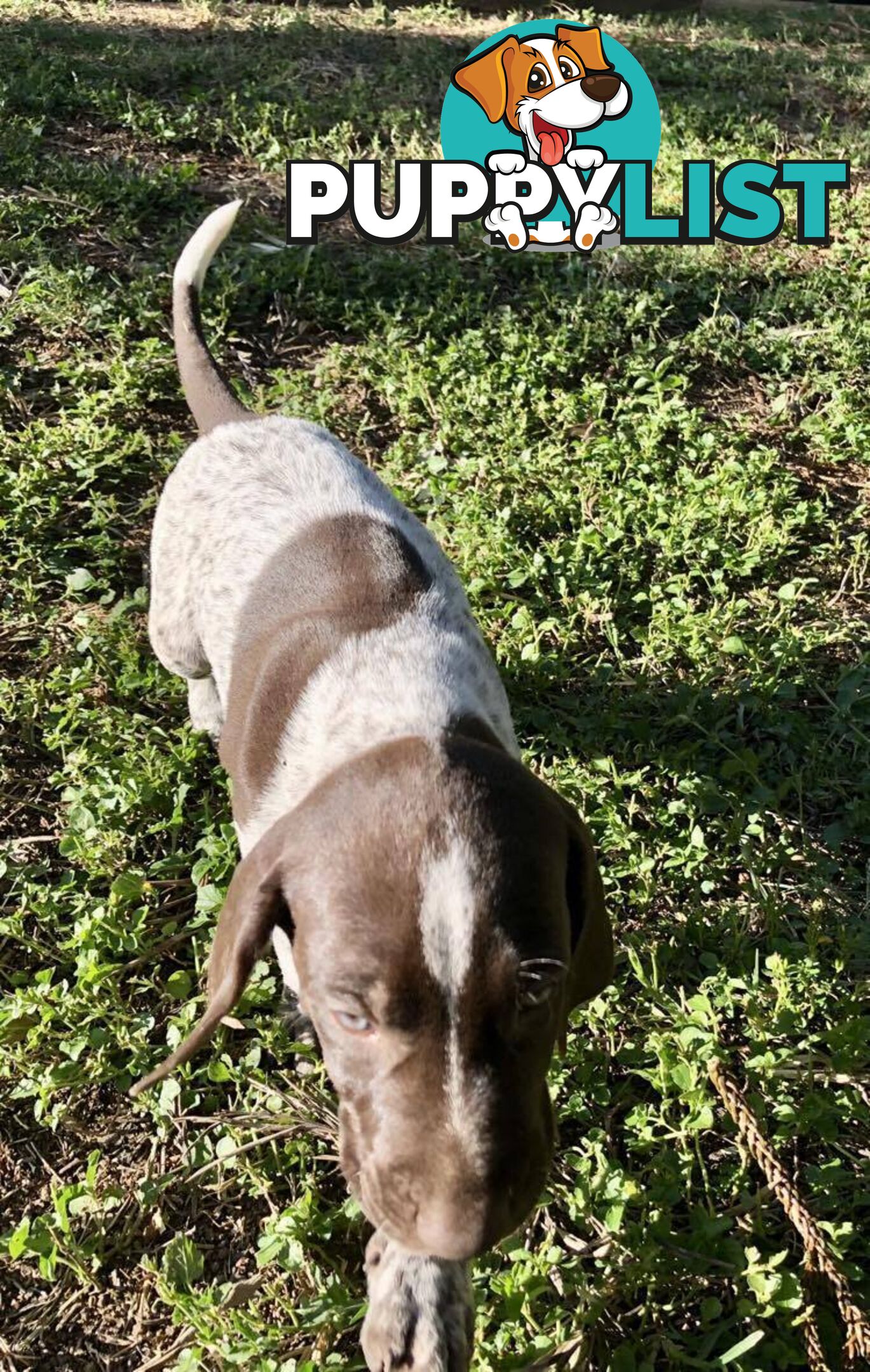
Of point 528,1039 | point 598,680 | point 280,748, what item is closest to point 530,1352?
point 528,1039

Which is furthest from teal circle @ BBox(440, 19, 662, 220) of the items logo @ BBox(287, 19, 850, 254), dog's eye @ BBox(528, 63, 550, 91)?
dog's eye @ BBox(528, 63, 550, 91)

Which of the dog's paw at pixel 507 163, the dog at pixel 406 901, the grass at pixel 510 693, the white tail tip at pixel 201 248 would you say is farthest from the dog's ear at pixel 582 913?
the dog's paw at pixel 507 163

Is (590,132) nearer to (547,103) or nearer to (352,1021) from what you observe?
(547,103)

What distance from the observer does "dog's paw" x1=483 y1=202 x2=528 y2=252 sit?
661 cm

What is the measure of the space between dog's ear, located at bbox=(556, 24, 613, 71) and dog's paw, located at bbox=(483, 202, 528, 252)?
5.94 feet

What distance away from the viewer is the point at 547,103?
7.38 m

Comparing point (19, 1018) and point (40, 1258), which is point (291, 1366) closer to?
point (40, 1258)

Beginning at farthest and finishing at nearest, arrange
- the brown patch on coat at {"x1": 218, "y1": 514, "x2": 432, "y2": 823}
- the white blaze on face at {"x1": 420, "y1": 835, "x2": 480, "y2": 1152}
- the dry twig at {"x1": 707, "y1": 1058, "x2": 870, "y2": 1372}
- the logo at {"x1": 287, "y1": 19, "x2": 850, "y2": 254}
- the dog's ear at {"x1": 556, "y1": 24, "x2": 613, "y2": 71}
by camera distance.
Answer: the dog's ear at {"x1": 556, "y1": 24, "x2": 613, "y2": 71}
the logo at {"x1": 287, "y1": 19, "x2": 850, "y2": 254}
the brown patch on coat at {"x1": 218, "y1": 514, "x2": 432, "y2": 823}
the dry twig at {"x1": 707, "y1": 1058, "x2": 870, "y2": 1372}
the white blaze on face at {"x1": 420, "y1": 835, "x2": 480, "y2": 1152}

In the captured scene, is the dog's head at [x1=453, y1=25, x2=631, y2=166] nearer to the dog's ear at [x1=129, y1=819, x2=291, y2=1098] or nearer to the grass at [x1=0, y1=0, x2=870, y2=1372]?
the grass at [x1=0, y1=0, x2=870, y2=1372]

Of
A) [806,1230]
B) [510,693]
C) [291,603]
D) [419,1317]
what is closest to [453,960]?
[419,1317]

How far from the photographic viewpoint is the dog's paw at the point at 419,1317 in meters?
2.37

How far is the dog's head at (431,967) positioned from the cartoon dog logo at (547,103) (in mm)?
5174

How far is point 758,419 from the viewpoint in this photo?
5.53 metres

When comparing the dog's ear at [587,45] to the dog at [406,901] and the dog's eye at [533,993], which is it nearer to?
the dog at [406,901]
